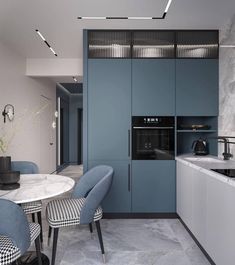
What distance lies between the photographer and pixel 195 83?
3.49 m

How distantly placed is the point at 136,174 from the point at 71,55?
275 centimetres

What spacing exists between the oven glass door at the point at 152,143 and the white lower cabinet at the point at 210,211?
438 millimetres

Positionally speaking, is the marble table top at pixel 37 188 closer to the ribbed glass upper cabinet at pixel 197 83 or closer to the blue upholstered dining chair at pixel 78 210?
the blue upholstered dining chair at pixel 78 210

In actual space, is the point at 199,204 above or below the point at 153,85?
below

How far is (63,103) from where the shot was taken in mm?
8570

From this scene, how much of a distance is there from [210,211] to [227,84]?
1721mm

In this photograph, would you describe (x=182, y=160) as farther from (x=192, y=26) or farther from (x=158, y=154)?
(x=192, y=26)

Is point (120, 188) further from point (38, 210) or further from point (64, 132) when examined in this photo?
point (64, 132)

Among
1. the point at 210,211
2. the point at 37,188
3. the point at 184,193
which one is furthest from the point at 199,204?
the point at 37,188

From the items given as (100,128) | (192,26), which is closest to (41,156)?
(100,128)

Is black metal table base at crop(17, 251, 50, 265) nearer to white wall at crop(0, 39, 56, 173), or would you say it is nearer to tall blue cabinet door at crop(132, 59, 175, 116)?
tall blue cabinet door at crop(132, 59, 175, 116)

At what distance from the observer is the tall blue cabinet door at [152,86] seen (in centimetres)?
348

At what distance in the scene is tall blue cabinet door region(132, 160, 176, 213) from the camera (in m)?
3.48

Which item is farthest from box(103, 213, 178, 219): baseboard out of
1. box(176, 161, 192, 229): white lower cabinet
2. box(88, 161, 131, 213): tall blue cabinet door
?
box(176, 161, 192, 229): white lower cabinet
